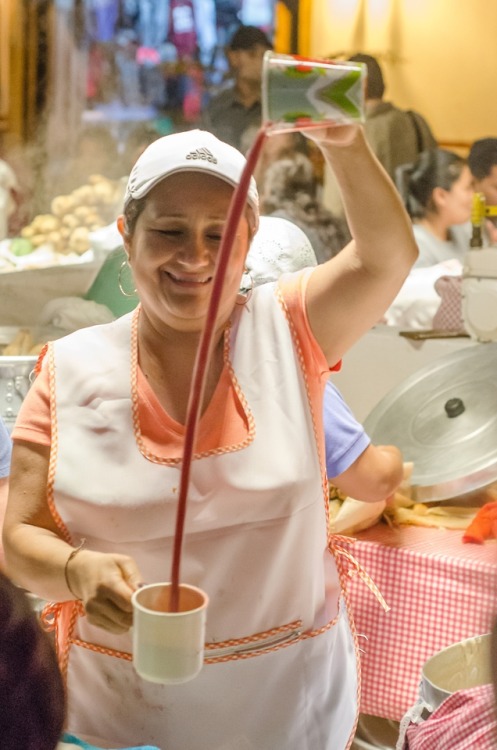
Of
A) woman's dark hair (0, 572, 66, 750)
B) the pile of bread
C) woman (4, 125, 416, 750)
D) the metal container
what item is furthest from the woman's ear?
the pile of bread

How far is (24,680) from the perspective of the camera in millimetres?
707

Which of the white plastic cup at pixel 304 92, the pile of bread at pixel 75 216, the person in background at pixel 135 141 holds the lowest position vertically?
the pile of bread at pixel 75 216

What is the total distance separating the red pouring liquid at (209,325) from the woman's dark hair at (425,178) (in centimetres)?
344

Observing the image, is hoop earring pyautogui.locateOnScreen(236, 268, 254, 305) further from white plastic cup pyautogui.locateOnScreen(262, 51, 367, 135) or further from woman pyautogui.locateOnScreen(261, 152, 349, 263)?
woman pyautogui.locateOnScreen(261, 152, 349, 263)

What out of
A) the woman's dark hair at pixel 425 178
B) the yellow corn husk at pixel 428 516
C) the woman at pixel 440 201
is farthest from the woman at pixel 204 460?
the woman's dark hair at pixel 425 178

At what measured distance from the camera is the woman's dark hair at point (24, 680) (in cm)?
70

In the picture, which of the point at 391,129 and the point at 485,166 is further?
the point at 391,129

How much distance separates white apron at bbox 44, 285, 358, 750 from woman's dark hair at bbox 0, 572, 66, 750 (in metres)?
0.33

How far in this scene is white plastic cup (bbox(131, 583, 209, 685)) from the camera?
77cm

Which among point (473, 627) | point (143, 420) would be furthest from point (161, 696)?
point (473, 627)

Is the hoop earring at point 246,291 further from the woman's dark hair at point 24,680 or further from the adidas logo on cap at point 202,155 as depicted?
the woman's dark hair at point 24,680

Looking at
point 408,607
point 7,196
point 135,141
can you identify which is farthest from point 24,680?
point 135,141

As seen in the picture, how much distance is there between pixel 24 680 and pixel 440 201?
3.64m

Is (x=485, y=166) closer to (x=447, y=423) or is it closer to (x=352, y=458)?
(x=447, y=423)
